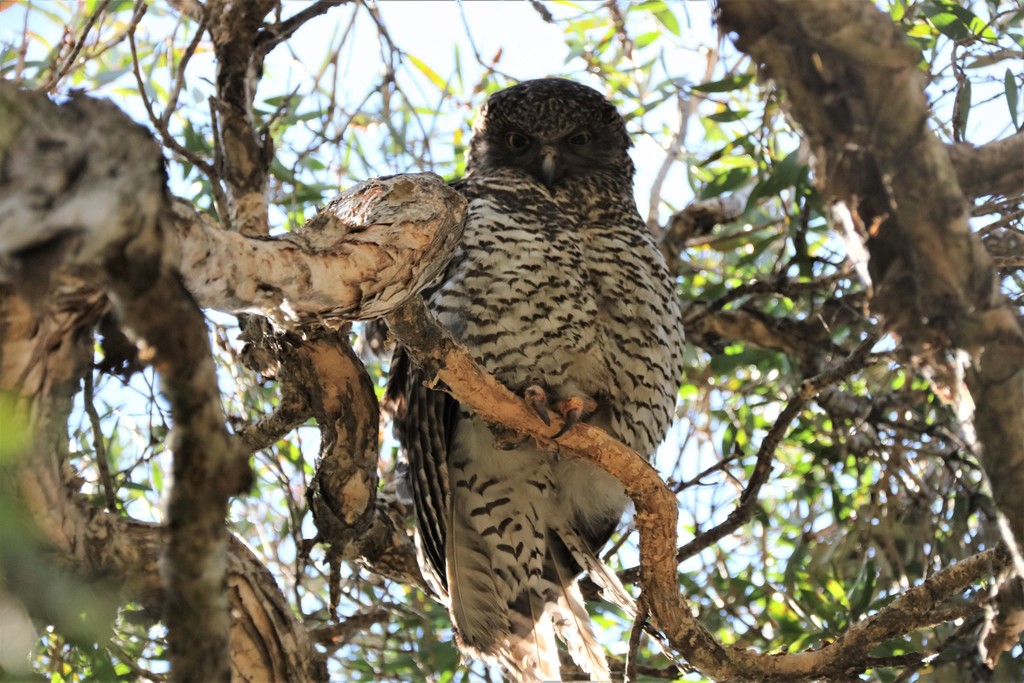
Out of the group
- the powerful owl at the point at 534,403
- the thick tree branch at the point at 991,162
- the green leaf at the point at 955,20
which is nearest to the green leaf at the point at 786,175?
the powerful owl at the point at 534,403

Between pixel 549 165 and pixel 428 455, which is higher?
pixel 549 165

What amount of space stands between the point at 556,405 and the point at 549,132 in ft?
3.27

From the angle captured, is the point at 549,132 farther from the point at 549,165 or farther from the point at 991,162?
the point at 991,162

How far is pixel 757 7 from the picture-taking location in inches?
43.7

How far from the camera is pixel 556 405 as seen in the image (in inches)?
92.6

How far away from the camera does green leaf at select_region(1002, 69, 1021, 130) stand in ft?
6.64

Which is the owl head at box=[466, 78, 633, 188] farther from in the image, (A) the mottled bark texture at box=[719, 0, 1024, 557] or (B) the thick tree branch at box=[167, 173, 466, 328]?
(A) the mottled bark texture at box=[719, 0, 1024, 557]

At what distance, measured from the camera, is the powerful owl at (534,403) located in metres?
2.40

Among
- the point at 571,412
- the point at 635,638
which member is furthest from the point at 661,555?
the point at 571,412

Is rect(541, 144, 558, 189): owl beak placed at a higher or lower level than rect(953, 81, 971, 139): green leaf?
higher

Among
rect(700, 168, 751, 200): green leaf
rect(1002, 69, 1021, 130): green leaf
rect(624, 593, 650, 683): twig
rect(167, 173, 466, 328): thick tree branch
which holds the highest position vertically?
rect(700, 168, 751, 200): green leaf

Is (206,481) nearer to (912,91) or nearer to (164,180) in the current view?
(164,180)

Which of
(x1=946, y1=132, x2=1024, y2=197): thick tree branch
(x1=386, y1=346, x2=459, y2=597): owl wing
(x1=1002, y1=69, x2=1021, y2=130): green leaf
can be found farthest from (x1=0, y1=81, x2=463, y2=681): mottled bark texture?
(x1=1002, y1=69, x2=1021, y2=130): green leaf

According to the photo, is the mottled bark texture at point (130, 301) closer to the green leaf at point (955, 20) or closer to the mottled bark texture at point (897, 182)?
the mottled bark texture at point (897, 182)
